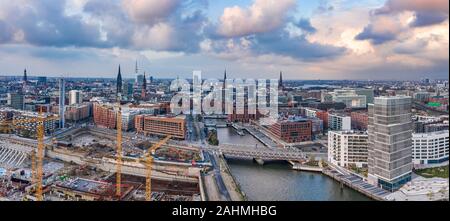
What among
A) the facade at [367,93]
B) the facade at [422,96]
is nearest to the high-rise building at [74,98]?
the facade at [367,93]

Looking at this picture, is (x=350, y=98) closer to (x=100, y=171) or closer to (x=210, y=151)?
(x=210, y=151)

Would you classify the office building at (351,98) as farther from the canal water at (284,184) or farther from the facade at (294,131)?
the canal water at (284,184)

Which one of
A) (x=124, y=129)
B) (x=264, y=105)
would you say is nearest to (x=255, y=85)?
(x=264, y=105)

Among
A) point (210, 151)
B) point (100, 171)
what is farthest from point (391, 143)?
point (100, 171)

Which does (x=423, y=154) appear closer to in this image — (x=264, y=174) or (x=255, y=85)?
(x=264, y=174)
